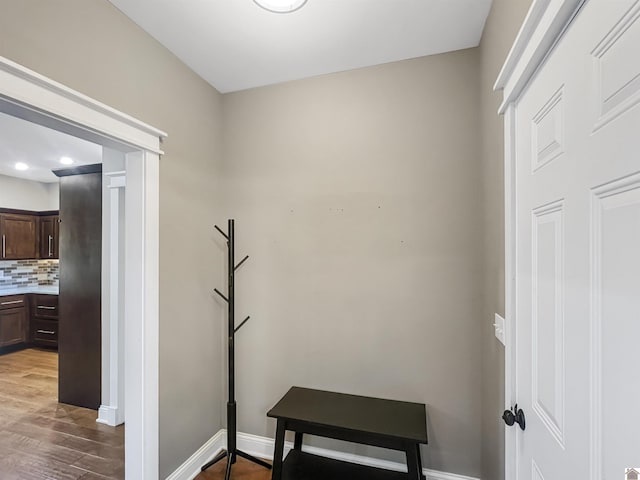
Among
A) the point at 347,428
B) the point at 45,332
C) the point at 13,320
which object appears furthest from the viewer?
the point at 45,332

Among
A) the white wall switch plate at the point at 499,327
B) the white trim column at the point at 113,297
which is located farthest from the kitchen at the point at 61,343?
the white wall switch plate at the point at 499,327

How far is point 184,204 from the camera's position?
2012 millimetres

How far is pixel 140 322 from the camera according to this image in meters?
1.71

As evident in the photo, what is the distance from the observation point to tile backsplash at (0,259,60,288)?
4870 millimetres

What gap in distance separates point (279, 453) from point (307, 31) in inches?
95.7

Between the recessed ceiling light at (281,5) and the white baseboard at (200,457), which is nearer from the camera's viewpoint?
the recessed ceiling light at (281,5)

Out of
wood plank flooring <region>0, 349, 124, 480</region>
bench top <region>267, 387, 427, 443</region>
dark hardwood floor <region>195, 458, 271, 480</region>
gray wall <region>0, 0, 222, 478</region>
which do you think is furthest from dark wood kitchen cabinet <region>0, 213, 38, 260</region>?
bench top <region>267, 387, 427, 443</region>

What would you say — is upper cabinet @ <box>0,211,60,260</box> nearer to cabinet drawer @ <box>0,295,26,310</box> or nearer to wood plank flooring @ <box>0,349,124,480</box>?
cabinet drawer @ <box>0,295,26,310</box>

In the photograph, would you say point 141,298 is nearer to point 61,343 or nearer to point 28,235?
point 61,343

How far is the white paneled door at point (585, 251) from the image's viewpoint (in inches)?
21.9

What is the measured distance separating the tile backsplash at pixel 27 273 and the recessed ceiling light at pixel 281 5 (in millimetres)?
5151

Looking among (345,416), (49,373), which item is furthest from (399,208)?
(49,373)

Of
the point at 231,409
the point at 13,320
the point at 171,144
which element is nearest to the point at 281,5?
the point at 171,144

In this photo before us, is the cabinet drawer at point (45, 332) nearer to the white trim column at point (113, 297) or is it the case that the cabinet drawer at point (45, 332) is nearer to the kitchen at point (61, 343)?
the kitchen at point (61, 343)
